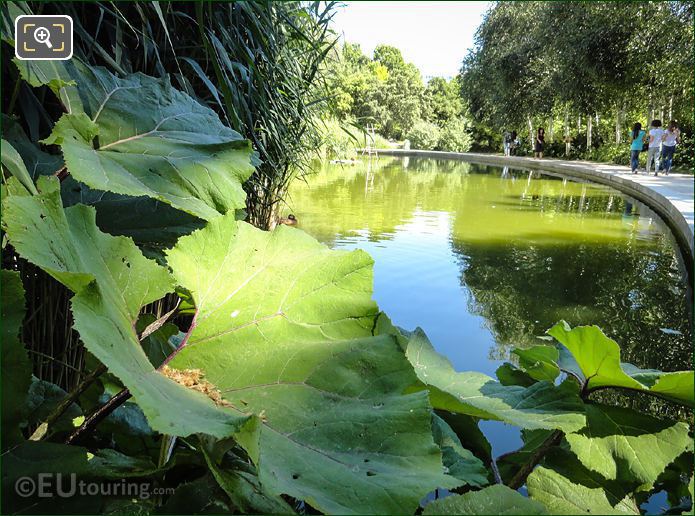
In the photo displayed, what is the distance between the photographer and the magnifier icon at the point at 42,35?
2.27 ft

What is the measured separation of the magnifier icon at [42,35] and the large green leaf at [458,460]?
26.1 inches

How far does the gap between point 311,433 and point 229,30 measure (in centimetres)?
166

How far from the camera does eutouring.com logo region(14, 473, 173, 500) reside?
0.45 metres

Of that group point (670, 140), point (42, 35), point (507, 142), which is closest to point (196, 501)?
point (42, 35)

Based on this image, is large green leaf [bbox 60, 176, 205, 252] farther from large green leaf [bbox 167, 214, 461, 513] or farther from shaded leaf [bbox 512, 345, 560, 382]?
shaded leaf [bbox 512, 345, 560, 382]

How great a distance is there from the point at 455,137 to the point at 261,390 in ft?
77.7

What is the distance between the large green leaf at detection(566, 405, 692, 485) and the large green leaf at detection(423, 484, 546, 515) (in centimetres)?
23

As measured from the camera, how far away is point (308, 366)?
1.63ft

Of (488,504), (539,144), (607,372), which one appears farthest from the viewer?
(539,144)

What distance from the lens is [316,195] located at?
10289 mm

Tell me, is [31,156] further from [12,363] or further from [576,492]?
[576,492]

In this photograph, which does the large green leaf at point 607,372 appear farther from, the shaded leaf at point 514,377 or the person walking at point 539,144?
the person walking at point 539,144

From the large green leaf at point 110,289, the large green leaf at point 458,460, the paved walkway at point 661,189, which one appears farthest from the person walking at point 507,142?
the large green leaf at point 110,289

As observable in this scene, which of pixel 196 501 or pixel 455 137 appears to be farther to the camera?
pixel 455 137
